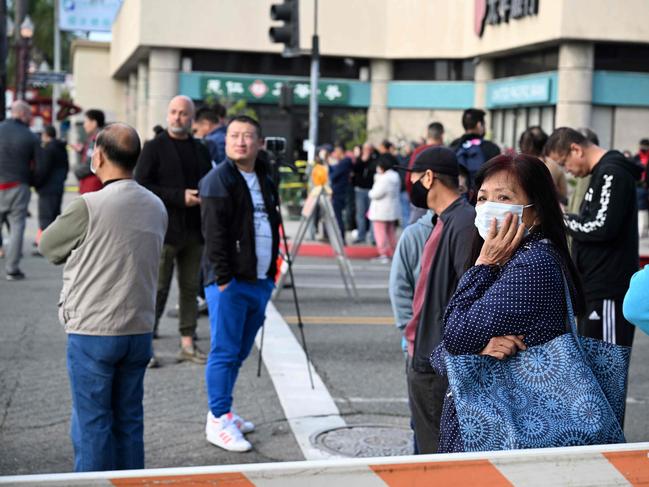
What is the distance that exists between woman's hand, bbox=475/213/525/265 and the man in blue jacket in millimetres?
3368

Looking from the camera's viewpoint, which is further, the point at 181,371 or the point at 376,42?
the point at 376,42

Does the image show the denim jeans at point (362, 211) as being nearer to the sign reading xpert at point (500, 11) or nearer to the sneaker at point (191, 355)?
the sign reading xpert at point (500, 11)

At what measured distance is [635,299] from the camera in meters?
3.09

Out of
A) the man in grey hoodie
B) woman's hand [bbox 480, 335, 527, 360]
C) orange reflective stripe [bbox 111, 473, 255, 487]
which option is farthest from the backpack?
orange reflective stripe [bbox 111, 473, 255, 487]

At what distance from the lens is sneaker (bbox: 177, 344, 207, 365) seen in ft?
29.5

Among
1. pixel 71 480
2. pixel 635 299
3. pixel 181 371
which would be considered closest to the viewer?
pixel 71 480

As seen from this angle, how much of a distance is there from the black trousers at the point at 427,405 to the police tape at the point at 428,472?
1904 millimetres

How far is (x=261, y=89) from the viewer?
3772cm

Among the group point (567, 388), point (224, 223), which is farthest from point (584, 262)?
point (567, 388)

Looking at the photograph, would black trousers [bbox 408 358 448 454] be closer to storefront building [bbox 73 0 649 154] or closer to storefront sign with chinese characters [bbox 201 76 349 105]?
storefront building [bbox 73 0 649 154]

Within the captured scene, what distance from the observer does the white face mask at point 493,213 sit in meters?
3.56

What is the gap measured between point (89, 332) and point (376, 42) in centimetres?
3388

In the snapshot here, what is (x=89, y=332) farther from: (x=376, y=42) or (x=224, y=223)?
(x=376, y=42)

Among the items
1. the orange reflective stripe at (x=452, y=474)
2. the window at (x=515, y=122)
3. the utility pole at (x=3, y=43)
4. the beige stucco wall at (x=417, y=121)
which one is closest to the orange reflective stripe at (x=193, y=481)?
the orange reflective stripe at (x=452, y=474)
